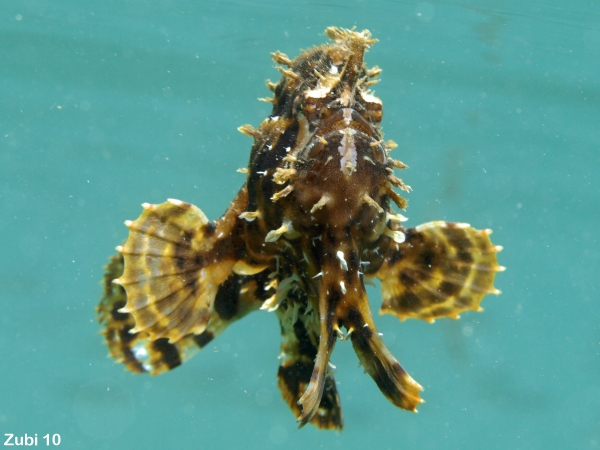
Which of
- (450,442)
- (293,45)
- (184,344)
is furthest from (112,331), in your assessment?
(450,442)

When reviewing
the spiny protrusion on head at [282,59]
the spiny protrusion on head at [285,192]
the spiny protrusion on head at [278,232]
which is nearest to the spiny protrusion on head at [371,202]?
the spiny protrusion on head at [285,192]

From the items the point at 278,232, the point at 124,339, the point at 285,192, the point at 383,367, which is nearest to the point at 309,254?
the point at 278,232

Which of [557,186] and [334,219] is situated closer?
[334,219]

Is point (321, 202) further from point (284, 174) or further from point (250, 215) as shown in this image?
point (250, 215)

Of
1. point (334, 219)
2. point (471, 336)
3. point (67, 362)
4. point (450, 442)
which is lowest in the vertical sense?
point (334, 219)

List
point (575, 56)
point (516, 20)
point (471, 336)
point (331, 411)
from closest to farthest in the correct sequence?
point (331, 411), point (516, 20), point (575, 56), point (471, 336)

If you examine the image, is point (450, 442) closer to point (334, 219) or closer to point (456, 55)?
point (456, 55)

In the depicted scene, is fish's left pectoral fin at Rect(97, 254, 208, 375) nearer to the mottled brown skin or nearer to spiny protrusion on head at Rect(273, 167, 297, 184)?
the mottled brown skin

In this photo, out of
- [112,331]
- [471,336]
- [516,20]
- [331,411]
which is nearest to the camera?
[331,411]
